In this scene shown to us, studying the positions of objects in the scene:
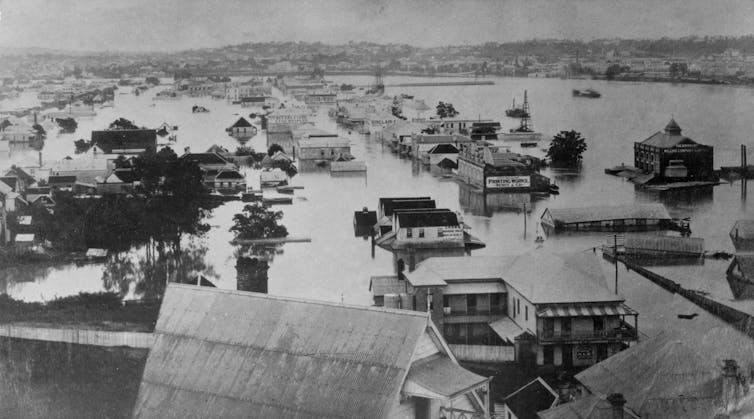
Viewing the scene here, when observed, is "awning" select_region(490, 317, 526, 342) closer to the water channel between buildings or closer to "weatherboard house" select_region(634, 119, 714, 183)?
the water channel between buildings

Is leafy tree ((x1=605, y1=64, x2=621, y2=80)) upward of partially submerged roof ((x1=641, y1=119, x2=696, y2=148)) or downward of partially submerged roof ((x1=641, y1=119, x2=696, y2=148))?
upward

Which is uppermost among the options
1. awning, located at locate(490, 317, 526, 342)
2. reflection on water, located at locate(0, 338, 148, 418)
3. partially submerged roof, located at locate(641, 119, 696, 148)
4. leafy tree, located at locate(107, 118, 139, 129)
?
leafy tree, located at locate(107, 118, 139, 129)

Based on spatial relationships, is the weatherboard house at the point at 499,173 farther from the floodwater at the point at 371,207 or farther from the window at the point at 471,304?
the window at the point at 471,304

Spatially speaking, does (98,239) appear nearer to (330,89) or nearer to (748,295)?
(748,295)

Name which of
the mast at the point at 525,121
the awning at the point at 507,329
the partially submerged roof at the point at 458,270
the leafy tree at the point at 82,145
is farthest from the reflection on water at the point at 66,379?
the mast at the point at 525,121

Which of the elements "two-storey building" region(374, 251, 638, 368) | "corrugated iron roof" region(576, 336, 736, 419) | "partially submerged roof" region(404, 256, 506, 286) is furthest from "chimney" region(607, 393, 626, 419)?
"partially submerged roof" region(404, 256, 506, 286)

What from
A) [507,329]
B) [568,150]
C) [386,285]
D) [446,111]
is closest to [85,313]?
[386,285]

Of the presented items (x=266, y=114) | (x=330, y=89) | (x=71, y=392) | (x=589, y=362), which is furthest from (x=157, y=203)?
(x=330, y=89)
